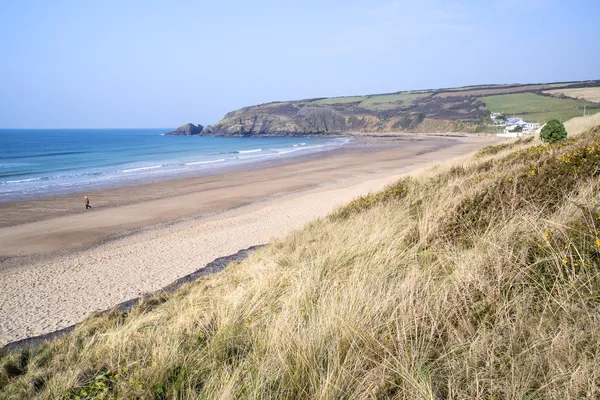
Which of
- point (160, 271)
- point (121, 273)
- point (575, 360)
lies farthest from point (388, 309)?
point (121, 273)

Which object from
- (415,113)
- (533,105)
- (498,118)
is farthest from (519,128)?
(415,113)

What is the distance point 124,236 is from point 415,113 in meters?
113

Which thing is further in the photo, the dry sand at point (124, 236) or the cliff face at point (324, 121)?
the cliff face at point (324, 121)

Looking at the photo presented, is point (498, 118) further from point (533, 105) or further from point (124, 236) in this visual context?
point (124, 236)

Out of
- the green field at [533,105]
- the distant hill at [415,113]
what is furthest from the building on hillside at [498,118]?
the green field at [533,105]

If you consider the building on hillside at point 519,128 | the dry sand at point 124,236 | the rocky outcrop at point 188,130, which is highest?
the rocky outcrop at point 188,130

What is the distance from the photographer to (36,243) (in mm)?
13320

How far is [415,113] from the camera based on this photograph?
114875mm

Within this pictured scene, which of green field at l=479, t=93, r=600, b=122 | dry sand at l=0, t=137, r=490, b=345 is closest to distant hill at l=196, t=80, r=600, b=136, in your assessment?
green field at l=479, t=93, r=600, b=122

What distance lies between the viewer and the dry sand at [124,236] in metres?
8.36

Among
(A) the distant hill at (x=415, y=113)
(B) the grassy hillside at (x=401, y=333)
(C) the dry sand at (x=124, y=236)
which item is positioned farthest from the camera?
(A) the distant hill at (x=415, y=113)

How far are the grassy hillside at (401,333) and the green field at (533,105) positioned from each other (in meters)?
86.2

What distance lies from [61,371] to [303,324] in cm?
228

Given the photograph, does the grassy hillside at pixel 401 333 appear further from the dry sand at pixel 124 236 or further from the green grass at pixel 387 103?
the green grass at pixel 387 103
